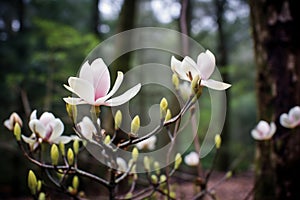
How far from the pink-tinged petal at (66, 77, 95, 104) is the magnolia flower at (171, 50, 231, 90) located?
0.15 m

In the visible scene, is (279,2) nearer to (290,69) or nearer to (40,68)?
(290,69)

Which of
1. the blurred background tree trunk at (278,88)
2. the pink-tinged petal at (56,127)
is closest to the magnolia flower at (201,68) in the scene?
the pink-tinged petal at (56,127)

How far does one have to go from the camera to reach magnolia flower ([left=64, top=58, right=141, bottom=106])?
483mm

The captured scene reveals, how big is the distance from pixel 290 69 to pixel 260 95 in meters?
0.15

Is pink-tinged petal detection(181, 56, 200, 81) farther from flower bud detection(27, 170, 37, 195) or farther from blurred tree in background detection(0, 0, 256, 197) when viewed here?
blurred tree in background detection(0, 0, 256, 197)

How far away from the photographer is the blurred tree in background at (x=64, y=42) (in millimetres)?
3182

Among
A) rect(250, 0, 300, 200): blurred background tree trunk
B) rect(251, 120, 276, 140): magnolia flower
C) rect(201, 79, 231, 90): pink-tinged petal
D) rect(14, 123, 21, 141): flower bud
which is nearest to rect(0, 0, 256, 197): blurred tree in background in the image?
rect(250, 0, 300, 200): blurred background tree trunk

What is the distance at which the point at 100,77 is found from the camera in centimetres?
52

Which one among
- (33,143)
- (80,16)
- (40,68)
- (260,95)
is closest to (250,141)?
(80,16)

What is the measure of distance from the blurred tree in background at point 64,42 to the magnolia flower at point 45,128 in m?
1.56

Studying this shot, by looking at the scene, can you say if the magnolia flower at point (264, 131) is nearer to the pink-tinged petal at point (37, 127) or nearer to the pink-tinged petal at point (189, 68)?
the pink-tinged petal at point (189, 68)

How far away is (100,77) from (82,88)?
47 mm

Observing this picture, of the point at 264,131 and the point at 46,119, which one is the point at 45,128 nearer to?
the point at 46,119

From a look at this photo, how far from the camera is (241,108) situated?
732 cm
